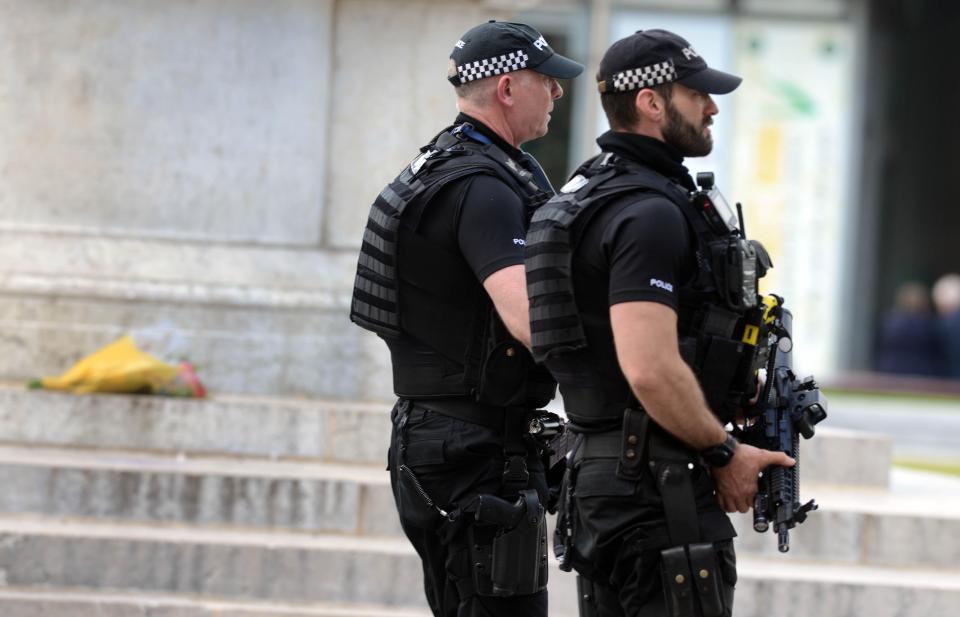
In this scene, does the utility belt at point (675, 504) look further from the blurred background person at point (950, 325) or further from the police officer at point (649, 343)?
the blurred background person at point (950, 325)

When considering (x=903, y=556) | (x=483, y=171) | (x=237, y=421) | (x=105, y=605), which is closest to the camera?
(x=483, y=171)

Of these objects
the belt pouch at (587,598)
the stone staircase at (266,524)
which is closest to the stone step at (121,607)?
the stone staircase at (266,524)

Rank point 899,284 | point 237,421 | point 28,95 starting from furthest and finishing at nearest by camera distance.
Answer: point 899,284, point 28,95, point 237,421

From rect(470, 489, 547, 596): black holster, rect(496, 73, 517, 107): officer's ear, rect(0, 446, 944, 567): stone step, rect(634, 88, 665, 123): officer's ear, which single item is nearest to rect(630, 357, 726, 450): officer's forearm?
rect(634, 88, 665, 123): officer's ear

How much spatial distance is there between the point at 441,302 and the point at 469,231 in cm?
23

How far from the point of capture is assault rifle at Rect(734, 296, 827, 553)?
11.5 ft

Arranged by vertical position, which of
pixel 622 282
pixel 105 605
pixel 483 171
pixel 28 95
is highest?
pixel 28 95

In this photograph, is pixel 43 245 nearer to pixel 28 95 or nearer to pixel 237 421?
pixel 28 95

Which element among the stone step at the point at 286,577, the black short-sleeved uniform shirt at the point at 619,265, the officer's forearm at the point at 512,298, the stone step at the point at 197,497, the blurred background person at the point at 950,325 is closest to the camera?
the black short-sleeved uniform shirt at the point at 619,265

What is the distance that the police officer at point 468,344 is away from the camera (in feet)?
13.0

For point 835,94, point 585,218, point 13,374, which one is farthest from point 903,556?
point 835,94

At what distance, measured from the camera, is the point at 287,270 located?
7.79 m

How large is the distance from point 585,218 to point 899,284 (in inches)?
752

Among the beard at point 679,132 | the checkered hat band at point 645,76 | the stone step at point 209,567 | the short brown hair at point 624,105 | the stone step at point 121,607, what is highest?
the checkered hat band at point 645,76
